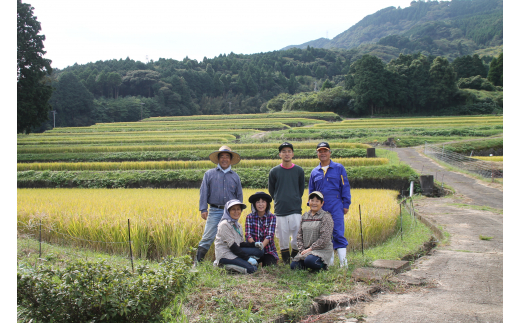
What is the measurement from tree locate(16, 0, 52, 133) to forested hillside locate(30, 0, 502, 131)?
3100 centimetres

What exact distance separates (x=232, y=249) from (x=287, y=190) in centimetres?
118

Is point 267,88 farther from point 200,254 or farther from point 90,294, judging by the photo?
point 90,294

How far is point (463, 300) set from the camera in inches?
161

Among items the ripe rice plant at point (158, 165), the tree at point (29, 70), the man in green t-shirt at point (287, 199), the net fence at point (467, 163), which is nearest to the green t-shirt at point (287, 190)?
the man in green t-shirt at point (287, 199)

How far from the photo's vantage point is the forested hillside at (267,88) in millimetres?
53469

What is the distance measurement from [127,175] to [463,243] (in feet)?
43.4

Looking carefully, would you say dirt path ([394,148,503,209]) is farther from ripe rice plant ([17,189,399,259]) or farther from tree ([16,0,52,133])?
tree ([16,0,52,133])

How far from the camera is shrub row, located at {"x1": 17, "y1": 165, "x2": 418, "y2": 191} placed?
570 inches

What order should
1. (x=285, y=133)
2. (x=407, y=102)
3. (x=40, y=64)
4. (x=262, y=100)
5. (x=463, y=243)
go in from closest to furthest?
(x=463, y=243) → (x=40, y=64) → (x=285, y=133) → (x=407, y=102) → (x=262, y=100)

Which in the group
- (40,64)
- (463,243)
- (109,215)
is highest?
(40,64)

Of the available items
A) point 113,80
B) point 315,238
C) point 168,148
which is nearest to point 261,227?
point 315,238

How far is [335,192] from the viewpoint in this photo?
A: 527 cm

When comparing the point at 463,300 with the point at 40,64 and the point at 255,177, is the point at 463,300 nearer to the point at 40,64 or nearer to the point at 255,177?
the point at 255,177

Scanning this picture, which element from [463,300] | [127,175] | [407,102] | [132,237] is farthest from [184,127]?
[463,300]
